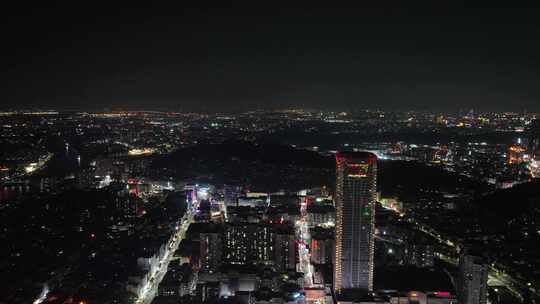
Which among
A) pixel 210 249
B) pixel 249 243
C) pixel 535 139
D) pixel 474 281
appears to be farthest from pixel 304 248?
pixel 535 139

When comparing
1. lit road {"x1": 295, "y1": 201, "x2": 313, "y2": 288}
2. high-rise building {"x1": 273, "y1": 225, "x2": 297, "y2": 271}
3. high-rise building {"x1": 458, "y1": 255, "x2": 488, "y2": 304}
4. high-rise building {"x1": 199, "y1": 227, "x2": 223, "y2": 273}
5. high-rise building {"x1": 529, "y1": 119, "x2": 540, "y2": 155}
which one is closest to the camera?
high-rise building {"x1": 458, "y1": 255, "x2": 488, "y2": 304}

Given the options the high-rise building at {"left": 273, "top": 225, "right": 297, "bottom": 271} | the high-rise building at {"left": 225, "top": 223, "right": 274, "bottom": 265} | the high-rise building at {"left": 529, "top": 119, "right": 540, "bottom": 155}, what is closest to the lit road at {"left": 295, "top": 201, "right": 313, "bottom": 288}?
the high-rise building at {"left": 273, "top": 225, "right": 297, "bottom": 271}

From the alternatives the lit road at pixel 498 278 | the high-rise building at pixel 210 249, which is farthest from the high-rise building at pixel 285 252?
the lit road at pixel 498 278

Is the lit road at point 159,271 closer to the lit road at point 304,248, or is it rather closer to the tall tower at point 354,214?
the lit road at point 304,248

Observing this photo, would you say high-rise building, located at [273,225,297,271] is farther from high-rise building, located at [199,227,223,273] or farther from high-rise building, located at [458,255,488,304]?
high-rise building, located at [458,255,488,304]

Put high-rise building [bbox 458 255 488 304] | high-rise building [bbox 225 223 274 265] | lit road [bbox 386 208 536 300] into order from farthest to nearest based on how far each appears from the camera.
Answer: high-rise building [bbox 225 223 274 265]
lit road [bbox 386 208 536 300]
high-rise building [bbox 458 255 488 304]

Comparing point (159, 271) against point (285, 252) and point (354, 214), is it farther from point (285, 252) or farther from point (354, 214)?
point (354, 214)
